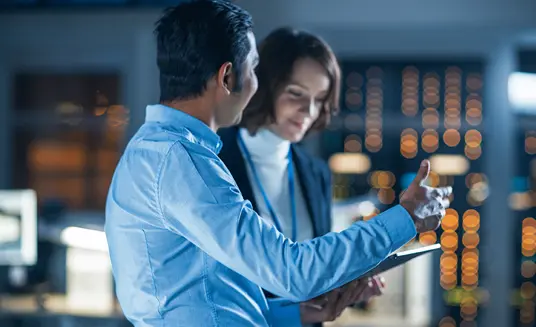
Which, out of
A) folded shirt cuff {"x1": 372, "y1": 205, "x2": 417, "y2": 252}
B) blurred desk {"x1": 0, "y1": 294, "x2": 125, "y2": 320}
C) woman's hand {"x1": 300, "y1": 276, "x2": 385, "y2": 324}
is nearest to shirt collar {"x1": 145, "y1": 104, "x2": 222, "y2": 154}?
folded shirt cuff {"x1": 372, "y1": 205, "x2": 417, "y2": 252}

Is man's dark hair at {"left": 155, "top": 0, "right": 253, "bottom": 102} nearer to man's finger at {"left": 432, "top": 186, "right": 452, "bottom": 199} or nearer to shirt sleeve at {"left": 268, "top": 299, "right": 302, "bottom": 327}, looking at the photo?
man's finger at {"left": 432, "top": 186, "right": 452, "bottom": 199}

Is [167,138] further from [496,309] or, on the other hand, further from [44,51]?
[44,51]

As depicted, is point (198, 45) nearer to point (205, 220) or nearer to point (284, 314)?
point (205, 220)

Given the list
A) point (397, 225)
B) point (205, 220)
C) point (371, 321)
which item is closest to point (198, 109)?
point (205, 220)

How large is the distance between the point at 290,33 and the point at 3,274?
3.30m

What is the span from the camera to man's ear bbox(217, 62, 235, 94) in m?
1.25

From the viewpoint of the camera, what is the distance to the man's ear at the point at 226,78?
1251mm

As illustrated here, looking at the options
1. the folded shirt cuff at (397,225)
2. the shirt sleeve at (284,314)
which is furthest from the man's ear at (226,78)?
the shirt sleeve at (284,314)

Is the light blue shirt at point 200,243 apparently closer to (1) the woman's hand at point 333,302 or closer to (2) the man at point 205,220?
(2) the man at point 205,220

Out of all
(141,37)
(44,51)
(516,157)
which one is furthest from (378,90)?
(44,51)

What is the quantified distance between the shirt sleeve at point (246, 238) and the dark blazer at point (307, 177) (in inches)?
24.3

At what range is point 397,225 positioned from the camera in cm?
118

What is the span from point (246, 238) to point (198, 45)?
12.2 inches

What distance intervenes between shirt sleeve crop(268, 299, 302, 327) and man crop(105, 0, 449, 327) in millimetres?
157
